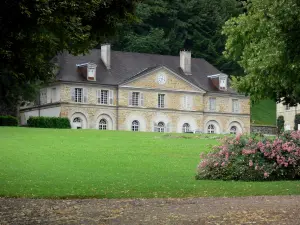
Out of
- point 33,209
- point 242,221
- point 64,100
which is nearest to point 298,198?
point 242,221

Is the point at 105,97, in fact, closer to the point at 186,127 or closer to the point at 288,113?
the point at 186,127

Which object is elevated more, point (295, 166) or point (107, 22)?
point (107, 22)

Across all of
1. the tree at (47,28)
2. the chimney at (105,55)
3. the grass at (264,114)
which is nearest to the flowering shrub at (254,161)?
the tree at (47,28)

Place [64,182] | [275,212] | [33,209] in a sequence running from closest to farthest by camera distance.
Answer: [275,212] < [33,209] < [64,182]

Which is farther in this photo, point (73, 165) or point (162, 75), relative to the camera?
point (162, 75)

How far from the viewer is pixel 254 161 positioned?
55.3 feet

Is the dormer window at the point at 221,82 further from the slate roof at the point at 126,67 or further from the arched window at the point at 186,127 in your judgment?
the arched window at the point at 186,127

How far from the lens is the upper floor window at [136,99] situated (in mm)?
58625

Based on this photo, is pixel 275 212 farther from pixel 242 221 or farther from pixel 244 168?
pixel 244 168

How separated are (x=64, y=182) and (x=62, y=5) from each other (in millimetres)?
7315

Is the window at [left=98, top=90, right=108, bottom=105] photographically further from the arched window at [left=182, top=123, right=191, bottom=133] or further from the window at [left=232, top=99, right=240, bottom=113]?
the window at [left=232, top=99, right=240, bottom=113]

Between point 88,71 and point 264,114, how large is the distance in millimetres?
24907

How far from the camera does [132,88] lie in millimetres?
58688

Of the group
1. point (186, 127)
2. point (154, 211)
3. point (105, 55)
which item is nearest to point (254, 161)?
point (154, 211)
